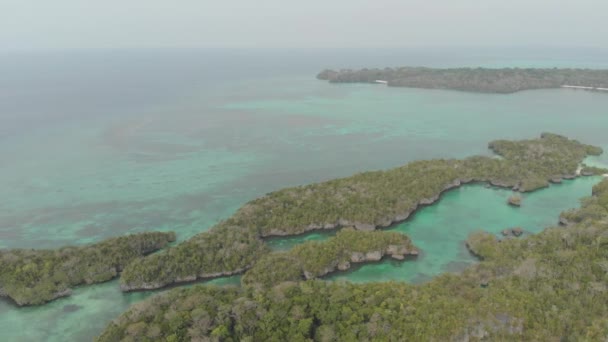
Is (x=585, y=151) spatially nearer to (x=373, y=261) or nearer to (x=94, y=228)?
(x=373, y=261)

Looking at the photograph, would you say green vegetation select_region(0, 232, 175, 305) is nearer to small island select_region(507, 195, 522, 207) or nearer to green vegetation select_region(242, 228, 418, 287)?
green vegetation select_region(242, 228, 418, 287)

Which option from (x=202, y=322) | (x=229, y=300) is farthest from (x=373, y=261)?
(x=202, y=322)

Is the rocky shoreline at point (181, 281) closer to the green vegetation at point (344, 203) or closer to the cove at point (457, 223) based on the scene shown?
the green vegetation at point (344, 203)

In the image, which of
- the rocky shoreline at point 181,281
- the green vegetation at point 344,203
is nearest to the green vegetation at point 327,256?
the rocky shoreline at point 181,281

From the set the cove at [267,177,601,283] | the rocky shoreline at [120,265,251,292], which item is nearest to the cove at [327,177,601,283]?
the cove at [267,177,601,283]

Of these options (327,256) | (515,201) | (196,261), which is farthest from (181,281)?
(515,201)
